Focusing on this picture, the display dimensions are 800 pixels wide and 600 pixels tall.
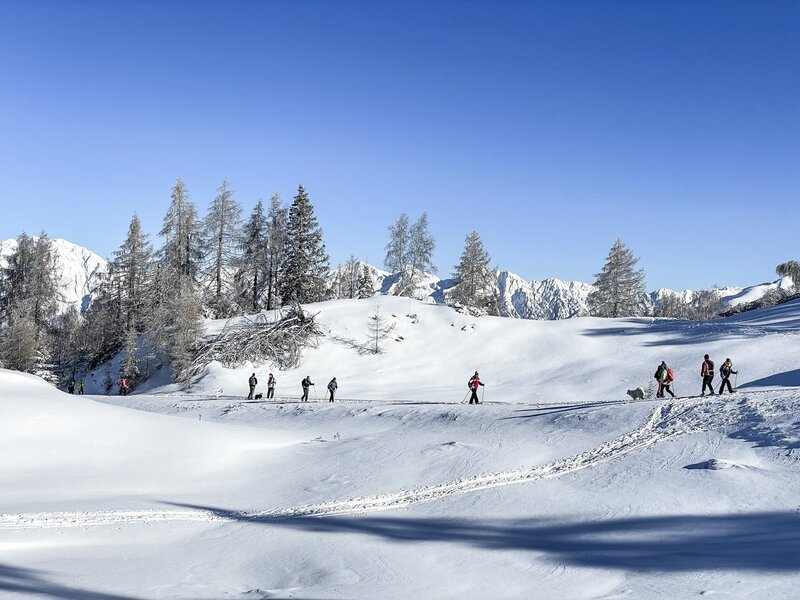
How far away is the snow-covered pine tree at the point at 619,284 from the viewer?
5925cm

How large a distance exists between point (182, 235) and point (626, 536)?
5392 centimetres

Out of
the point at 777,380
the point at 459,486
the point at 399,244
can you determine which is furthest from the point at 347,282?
the point at 459,486

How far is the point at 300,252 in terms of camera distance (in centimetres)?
4897

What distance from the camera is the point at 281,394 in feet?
106

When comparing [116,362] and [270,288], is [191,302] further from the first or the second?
[270,288]

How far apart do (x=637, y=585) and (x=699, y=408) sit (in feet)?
32.3

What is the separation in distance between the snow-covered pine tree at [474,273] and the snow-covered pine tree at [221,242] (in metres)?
22.9

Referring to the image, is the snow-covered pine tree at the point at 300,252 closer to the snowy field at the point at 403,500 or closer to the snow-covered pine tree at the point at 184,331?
the snow-covered pine tree at the point at 184,331

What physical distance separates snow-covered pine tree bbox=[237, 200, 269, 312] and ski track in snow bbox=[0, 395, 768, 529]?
158 ft

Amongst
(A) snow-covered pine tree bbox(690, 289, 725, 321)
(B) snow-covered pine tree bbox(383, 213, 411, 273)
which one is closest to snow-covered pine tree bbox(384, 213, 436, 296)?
(B) snow-covered pine tree bbox(383, 213, 411, 273)

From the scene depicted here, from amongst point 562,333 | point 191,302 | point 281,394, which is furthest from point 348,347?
point 562,333

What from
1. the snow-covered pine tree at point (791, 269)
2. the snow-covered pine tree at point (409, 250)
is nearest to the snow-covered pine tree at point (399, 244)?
the snow-covered pine tree at point (409, 250)

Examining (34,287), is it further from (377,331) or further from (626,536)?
(626,536)

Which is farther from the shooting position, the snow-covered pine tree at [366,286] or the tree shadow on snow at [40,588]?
the snow-covered pine tree at [366,286]
